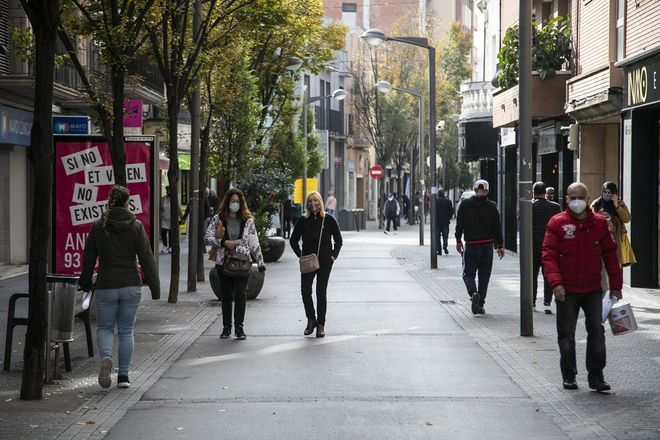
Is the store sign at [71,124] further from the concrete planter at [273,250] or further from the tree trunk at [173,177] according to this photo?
the concrete planter at [273,250]

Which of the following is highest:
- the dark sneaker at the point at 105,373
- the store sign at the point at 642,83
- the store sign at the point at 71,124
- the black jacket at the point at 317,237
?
the store sign at the point at 642,83

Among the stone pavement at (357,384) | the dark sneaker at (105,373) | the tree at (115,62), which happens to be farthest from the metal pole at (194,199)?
the dark sneaker at (105,373)

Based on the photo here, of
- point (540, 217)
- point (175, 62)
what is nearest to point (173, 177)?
point (175, 62)

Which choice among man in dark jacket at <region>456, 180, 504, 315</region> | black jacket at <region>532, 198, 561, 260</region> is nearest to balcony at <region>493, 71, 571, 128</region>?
man in dark jacket at <region>456, 180, 504, 315</region>

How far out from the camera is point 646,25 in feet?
65.5

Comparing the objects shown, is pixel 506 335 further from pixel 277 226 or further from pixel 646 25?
pixel 277 226

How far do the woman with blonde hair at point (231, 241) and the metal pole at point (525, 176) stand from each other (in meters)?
3.01

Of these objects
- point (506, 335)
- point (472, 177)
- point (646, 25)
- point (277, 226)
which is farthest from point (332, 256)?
point (472, 177)

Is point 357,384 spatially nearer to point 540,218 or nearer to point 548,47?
point 540,218

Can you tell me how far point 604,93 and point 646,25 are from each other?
79.2 inches

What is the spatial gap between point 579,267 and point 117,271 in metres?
3.83

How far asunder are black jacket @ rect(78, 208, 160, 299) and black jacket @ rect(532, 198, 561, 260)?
727 cm

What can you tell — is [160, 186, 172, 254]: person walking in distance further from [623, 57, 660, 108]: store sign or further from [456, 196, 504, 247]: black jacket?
[456, 196, 504, 247]: black jacket

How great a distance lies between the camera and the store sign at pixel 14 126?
2653cm
